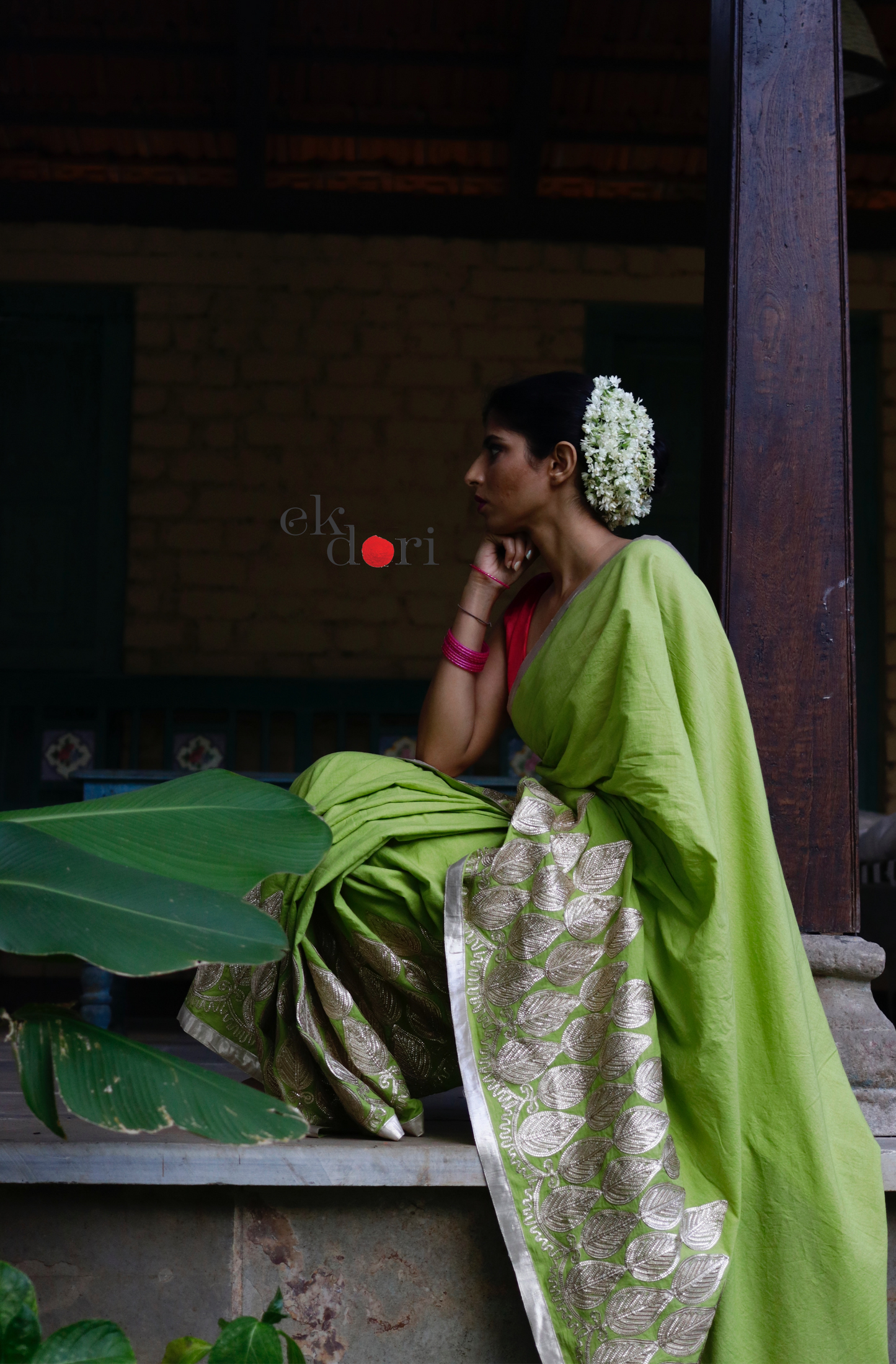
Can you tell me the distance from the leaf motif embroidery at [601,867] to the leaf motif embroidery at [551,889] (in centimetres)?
2

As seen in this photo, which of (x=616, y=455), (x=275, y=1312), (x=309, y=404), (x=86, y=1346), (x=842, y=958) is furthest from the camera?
(x=309, y=404)

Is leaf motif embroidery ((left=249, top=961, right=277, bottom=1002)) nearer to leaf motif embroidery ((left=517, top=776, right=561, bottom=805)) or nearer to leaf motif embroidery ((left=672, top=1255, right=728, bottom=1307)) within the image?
leaf motif embroidery ((left=517, top=776, right=561, bottom=805))

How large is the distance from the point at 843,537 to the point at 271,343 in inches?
145

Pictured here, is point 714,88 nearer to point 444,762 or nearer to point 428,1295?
point 444,762

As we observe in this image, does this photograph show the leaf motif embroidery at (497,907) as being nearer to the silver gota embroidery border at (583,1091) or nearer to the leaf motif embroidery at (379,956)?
the silver gota embroidery border at (583,1091)

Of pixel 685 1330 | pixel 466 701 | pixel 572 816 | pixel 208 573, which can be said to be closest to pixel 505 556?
pixel 466 701

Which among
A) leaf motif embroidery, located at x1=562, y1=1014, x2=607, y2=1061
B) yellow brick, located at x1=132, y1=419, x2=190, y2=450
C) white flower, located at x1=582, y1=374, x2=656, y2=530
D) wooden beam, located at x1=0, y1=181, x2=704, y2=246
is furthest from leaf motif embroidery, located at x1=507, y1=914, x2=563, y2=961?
wooden beam, located at x1=0, y1=181, x2=704, y2=246

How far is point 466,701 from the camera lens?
2.22m

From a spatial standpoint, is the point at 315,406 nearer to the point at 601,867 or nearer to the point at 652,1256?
the point at 601,867

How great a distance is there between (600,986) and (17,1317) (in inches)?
31.0

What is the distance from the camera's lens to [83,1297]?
62.6 inches

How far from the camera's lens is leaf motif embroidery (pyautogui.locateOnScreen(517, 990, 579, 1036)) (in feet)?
5.27

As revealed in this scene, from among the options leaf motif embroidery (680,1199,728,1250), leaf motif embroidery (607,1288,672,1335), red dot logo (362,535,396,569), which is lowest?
leaf motif embroidery (607,1288,672,1335)

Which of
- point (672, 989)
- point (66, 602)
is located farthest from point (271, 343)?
point (672, 989)
